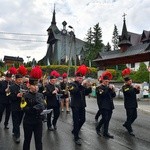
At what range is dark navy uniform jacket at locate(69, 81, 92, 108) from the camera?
8789 millimetres

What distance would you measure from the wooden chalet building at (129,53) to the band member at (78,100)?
41906 millimetres

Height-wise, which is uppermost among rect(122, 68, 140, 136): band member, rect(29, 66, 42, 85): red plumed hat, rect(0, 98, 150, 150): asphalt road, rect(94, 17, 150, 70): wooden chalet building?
rect(94, 17, 150, 70): wooden chalet building

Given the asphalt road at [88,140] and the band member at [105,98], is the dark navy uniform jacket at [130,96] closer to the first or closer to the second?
the band member at [105,98]

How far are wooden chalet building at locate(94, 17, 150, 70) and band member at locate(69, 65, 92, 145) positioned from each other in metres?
41.9

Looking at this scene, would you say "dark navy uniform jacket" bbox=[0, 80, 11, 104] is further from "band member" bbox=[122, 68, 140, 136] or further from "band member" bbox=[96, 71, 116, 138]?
"band member" bbox=[122, 68, 140, 136]

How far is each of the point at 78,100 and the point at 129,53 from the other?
156 feet

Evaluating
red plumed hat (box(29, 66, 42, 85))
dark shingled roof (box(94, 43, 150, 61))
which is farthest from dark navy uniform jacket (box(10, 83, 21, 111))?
dark shingled roof (box(94, 43, 150, 61))

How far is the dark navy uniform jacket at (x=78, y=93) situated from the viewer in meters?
→ 8.79

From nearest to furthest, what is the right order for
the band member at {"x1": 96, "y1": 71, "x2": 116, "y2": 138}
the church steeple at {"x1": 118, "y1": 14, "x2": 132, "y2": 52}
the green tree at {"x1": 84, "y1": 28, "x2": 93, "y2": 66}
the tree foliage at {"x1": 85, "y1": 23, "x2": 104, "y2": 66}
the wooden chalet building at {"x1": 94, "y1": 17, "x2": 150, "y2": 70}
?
the band member at {"x1": 96, "y1": 71, "x2": 116, "y2": 138}
the wooden chalet building at {"x1": 94, "y1": 17, "x2": 150, "y2": 70}
the church steeple at {"x1": 118, "y1": 14, "x2": 132, "y2": 52}
the green tree at {"x1": 84, "y1": 28, "x2": 93, "y2": 66}
the tree foliage at {"x1": 85, "y1": 23, "x2": 104, "y2": 66}

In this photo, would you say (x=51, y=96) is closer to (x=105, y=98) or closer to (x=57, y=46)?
(x=105, y=98)

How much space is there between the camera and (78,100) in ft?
29.0

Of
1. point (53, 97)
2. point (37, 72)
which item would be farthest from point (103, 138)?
point (37, 72)

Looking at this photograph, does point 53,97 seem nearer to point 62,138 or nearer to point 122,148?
point 62,138

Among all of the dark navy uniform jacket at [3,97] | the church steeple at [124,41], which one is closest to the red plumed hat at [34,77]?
the dark navy uniform jacket at [3,97]
